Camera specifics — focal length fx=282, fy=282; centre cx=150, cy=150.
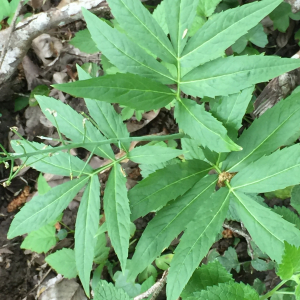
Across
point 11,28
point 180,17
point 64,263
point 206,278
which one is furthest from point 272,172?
point 11,28

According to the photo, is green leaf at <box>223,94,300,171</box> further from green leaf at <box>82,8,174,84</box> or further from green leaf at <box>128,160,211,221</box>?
green leaf at <box>82,8,174,84</box>

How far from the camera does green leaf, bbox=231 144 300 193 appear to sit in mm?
1031

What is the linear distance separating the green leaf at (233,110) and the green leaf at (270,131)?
0.07 metres

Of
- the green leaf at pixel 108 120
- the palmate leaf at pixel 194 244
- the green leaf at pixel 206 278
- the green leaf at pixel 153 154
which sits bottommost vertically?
the green leaf at pixel 206 278

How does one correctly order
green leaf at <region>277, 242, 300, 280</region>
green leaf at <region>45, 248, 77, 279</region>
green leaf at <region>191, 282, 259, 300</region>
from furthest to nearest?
green leaf at <region>45, 248, 77, 279</region> → green leaf at <region>191, 282, 259, 300</region> → green leaf at <region>277, 242, 300, 280</region>

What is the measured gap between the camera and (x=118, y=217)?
1.13m

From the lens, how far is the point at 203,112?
1.09 metres

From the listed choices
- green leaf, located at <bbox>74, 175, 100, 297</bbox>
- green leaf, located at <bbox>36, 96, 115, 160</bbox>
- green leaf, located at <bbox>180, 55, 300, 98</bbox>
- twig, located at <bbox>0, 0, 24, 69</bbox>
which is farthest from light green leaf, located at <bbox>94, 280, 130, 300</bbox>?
twig, located at <bbox>0, 0, 24, 69</bbox>

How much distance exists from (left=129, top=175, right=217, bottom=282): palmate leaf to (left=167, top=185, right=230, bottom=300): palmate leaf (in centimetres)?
7

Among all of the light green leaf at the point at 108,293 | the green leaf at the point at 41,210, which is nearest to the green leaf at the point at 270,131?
the green leaf at the point at 41,210

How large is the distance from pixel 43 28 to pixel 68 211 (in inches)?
54.2

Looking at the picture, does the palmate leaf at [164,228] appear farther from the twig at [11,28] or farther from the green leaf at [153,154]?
the twig at [11,28]

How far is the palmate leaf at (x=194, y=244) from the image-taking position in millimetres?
1048

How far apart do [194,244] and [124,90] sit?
64cm
